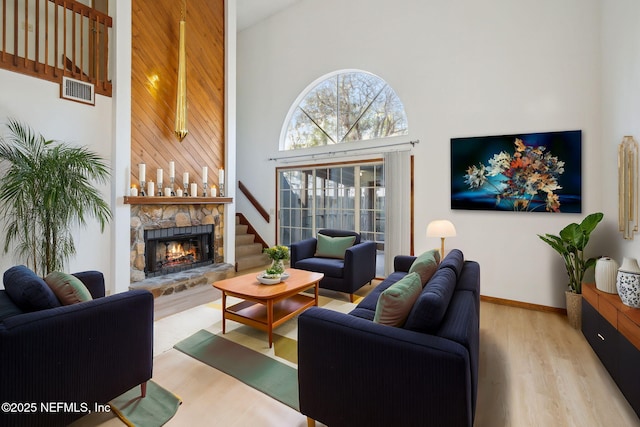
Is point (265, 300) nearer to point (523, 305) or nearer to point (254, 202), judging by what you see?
point (523, 305)

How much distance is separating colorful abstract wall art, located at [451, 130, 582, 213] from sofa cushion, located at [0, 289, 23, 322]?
168 inches

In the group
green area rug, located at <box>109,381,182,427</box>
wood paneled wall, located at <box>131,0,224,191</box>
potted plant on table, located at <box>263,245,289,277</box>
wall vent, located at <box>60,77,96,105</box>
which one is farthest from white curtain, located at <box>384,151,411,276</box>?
wall vent, located at <box>60,77,96,105</box>

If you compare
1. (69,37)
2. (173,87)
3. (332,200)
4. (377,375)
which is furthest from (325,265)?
(69,37)

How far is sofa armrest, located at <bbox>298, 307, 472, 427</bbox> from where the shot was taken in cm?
127

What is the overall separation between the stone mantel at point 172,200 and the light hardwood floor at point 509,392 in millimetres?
2130

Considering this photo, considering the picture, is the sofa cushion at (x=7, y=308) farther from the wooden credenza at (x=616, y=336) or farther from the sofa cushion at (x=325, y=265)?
the wooden credenza at (x=616, y=336)

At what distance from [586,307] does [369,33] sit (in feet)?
14.9

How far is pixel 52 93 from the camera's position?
3.31 m

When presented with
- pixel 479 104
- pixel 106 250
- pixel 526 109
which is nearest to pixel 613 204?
pixel 526 109

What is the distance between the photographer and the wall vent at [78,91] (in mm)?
3375

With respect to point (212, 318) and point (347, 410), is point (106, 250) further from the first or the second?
point (347, 410)

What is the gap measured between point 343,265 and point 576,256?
2.48 meters

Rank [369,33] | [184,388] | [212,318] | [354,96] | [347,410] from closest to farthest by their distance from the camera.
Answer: [347,410], [184,388], [212,318], [369,33], [354,96]

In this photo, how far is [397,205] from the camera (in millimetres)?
4441
